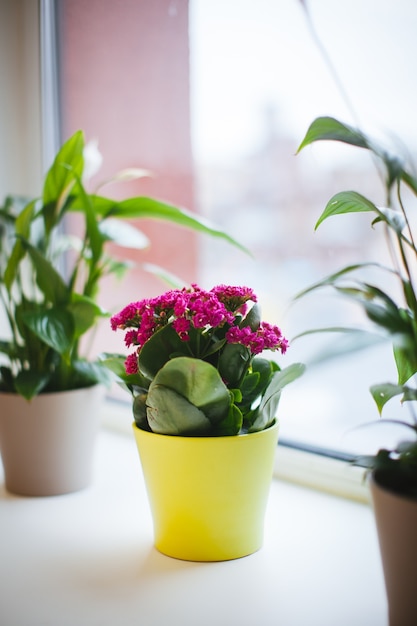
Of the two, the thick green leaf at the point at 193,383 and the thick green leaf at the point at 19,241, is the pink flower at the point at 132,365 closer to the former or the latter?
the thick green leaf at the point at 193,383

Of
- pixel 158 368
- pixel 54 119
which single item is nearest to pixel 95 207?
pixel 158 368

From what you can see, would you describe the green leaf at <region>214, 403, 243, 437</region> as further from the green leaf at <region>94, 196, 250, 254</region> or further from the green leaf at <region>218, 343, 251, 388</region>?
the green leaf at <region>94, 196, 250, 254</region>

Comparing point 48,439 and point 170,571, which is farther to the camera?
point 48,439

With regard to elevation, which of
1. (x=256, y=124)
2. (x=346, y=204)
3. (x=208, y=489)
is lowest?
(x=208, y=489)

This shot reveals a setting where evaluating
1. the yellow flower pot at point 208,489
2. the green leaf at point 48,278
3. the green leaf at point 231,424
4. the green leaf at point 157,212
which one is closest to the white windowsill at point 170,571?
the yellow flower pot at point 208,489

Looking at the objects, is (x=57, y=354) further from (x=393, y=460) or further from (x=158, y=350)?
(x=393, y=460)

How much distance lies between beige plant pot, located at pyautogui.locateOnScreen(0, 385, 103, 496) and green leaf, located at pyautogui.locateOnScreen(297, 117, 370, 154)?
1.81ft

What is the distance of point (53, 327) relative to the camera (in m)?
0.88

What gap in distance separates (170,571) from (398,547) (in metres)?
0.30

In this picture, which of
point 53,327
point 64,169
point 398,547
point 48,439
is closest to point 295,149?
point 64,169

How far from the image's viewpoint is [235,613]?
0.65 m

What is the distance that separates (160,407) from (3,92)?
0.99 metres

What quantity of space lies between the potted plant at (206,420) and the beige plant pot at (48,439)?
23cm

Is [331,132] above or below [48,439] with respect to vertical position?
above
